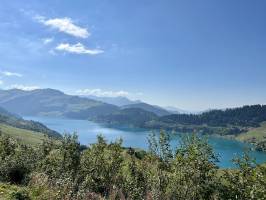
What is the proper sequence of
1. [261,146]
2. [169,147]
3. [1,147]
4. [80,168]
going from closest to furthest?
1. [261,146]
2. [169,147]
3. [80,168]
4. [1,147]

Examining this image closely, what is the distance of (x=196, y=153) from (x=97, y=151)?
40.6ft

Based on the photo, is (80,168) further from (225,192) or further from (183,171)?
(225,192)

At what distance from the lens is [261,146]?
16703 millimetres

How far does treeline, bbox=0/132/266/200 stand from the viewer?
16.8 m

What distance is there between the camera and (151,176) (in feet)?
71.7

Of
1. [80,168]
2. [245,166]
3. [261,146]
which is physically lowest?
[80,168]

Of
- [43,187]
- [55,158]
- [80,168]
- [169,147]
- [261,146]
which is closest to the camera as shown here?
[261,146]

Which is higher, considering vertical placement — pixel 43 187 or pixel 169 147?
pixel 169 147

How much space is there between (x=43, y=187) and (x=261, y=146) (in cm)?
1194

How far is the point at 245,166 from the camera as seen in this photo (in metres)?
17.6

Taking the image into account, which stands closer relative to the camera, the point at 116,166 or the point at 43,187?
the point at 43,187

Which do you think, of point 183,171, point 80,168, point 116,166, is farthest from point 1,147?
point 183,171

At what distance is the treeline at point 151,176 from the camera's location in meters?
16.8

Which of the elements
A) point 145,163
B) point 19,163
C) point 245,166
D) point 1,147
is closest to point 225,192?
point 245,166
